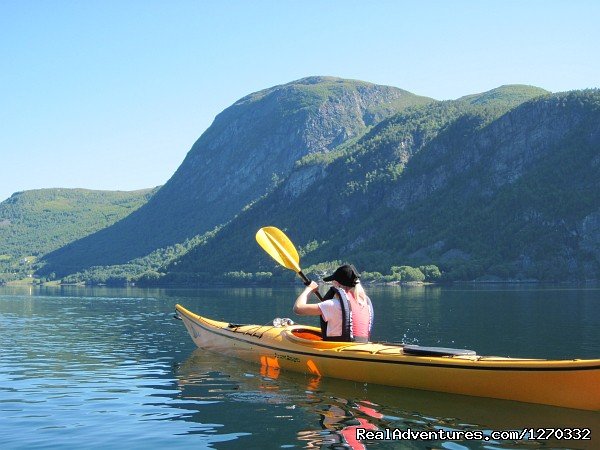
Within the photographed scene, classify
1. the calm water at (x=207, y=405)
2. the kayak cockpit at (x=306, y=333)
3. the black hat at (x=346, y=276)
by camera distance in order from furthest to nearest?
the kayak cockpit at (x=306, y=333)
the black hat at (x=346, y=276)
the calm water at (x=207, y=405)

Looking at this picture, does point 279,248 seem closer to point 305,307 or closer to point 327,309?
point 327,309

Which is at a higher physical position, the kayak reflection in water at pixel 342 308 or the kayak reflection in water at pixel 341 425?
the kayak reflection in water at pixel 342 308

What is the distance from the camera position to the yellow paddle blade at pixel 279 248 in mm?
25875

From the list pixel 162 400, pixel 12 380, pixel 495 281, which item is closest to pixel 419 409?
pixel 162 400

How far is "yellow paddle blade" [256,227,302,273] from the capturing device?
84.9ft

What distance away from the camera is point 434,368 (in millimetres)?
18188

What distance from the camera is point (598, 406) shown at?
627 inches

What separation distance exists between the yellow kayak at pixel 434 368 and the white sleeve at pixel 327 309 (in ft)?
2.80

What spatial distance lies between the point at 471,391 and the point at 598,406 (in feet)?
9.40

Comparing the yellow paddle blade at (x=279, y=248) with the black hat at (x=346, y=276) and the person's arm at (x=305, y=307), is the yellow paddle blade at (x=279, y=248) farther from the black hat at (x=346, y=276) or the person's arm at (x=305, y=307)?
the black hat at (x=346, y=276)

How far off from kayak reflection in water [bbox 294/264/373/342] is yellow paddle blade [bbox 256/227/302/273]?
4485 millimetres

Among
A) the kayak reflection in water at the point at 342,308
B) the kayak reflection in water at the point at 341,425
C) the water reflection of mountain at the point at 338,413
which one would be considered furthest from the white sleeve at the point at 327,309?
the kayak reflection in water at the point at 341,425

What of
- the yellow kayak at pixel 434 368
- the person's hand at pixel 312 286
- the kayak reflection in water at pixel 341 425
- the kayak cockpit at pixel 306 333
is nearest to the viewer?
the kayak reflection in water at pixel 341 425

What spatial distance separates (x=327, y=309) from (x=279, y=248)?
6.12 m
